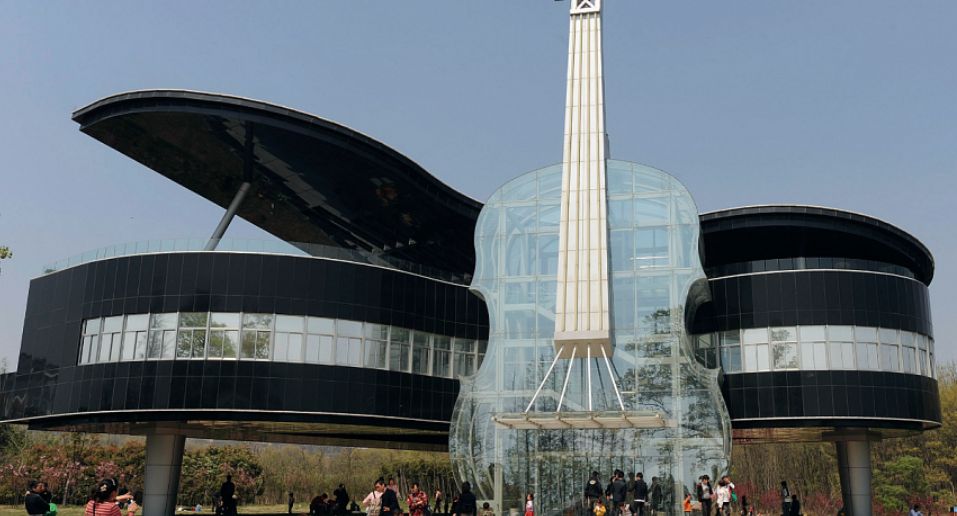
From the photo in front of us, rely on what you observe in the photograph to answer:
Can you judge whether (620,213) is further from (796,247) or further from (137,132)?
(137,132)

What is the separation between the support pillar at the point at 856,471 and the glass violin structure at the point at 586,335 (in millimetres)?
10284

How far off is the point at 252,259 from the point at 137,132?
30.2ft

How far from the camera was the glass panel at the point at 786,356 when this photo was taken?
1474 inches

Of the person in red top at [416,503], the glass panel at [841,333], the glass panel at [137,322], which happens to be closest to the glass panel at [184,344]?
the glass panel at [137,322]

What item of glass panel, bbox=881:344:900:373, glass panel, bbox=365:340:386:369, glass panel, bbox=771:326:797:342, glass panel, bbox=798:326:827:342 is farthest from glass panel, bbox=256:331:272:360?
glass panel, bbox=881:344:900:373

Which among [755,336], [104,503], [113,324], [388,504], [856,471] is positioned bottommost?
[388,504]

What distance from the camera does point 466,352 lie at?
41562 mm

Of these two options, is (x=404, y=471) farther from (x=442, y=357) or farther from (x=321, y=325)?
(x=321, y=325)

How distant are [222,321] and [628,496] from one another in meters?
17.1

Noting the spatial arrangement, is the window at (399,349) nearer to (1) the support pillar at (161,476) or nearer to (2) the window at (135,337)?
(2) the window at (135,337)

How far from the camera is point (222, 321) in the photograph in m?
35.9

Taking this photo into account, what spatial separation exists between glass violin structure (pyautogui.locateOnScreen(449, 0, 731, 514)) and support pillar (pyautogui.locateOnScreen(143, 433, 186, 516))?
12.6 metres

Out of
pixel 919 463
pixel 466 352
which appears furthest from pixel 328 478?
pixel 919 463

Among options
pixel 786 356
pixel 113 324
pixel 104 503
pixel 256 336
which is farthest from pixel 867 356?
pixel 104 503
